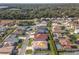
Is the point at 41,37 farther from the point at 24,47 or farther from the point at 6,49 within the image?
the point at 6,49

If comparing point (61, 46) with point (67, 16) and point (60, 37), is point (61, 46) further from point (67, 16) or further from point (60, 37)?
point (67, 16)

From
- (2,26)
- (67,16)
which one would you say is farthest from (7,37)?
(67,16)

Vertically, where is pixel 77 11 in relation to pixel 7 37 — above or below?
above

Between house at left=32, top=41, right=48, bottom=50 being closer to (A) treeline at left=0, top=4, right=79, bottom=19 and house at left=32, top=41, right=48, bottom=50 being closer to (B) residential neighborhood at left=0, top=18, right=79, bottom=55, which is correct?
(B) residential neighborhood at left=0, top=18, right=79, bottom=55

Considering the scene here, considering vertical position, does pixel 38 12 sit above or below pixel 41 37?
above

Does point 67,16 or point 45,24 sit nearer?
point 45,24

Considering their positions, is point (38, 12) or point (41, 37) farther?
point (38, 12)

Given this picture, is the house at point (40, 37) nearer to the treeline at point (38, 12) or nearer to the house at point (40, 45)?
the house at point (40, 45)

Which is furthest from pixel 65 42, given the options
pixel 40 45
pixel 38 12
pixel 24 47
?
pixel 38 12
